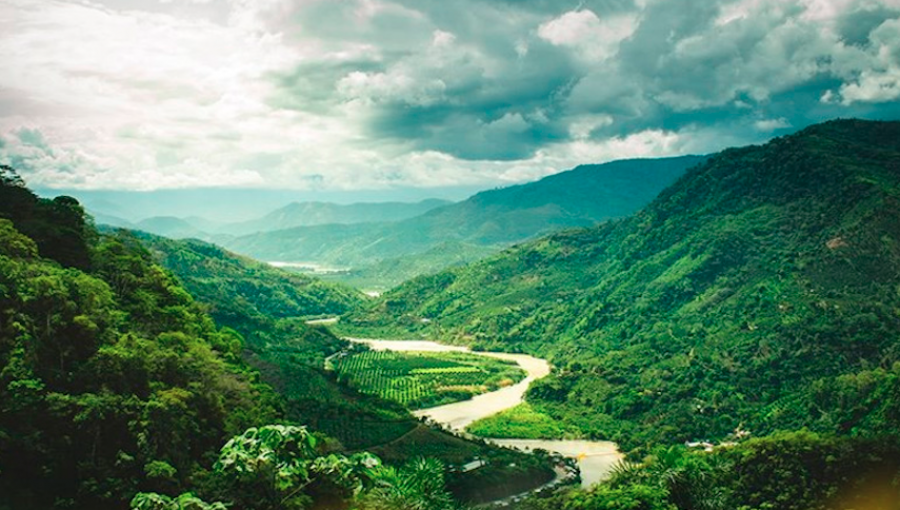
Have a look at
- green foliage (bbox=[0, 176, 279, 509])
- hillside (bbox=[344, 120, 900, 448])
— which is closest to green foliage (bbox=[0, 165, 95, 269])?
green foliage (bbox=[0, 176, 279, 509])

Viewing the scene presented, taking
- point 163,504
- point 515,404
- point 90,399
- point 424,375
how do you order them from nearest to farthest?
point 163,504 < point 90,399 < point 515,404 < point 424,375

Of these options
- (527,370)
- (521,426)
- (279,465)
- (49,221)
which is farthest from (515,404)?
(279,465)

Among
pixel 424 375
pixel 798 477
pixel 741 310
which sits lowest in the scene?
pixel 424 375

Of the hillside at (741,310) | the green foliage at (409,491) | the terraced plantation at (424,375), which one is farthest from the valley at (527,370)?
the terraced plantation at (424,375)

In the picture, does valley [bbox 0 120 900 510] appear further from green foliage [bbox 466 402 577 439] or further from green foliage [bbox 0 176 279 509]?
green foliage [bbox 466 402 577 439]

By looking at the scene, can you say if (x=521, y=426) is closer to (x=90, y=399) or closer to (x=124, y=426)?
(x=124, y=426)

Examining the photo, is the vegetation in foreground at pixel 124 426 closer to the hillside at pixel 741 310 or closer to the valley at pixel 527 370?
the valley at pixel 527 370

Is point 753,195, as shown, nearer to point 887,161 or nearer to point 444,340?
point 887,161
